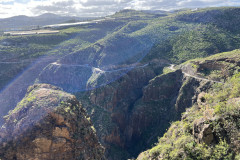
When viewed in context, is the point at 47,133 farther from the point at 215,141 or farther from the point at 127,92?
the point at 127,92

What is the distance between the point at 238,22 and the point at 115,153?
219 ft

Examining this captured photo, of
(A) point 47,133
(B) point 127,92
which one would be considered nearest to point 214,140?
(A) point 47,133

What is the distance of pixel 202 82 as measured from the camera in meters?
44.0

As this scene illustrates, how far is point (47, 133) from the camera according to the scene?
69.6ft

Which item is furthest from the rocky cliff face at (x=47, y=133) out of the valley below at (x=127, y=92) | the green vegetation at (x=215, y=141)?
the green vegetation at (x=215, y=141)

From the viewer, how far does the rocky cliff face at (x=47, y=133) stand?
20766mm

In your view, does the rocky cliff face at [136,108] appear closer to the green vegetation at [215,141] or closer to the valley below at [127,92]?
the valley below at [127,92]

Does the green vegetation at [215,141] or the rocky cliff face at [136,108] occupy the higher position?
the green vegetation at [215,141]

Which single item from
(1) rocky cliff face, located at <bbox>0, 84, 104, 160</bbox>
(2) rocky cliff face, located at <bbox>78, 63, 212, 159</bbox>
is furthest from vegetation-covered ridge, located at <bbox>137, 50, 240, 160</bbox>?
(2) rocky cliff face, located at <bbox>78, 63, 212, 159</bbox>

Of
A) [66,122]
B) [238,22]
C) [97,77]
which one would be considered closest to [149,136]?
[97,77]

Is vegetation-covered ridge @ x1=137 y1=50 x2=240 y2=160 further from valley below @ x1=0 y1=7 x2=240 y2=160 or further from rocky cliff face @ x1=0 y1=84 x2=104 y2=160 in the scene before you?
rocky cliff face @ x1=0 y1=84 x2=104 y2=160

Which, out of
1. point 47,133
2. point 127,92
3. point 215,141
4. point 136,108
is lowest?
point 136,108

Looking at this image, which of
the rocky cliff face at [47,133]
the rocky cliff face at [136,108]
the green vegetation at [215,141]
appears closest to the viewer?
the green vegetation at [215,141]

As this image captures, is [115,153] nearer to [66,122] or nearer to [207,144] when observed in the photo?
[66,122]
